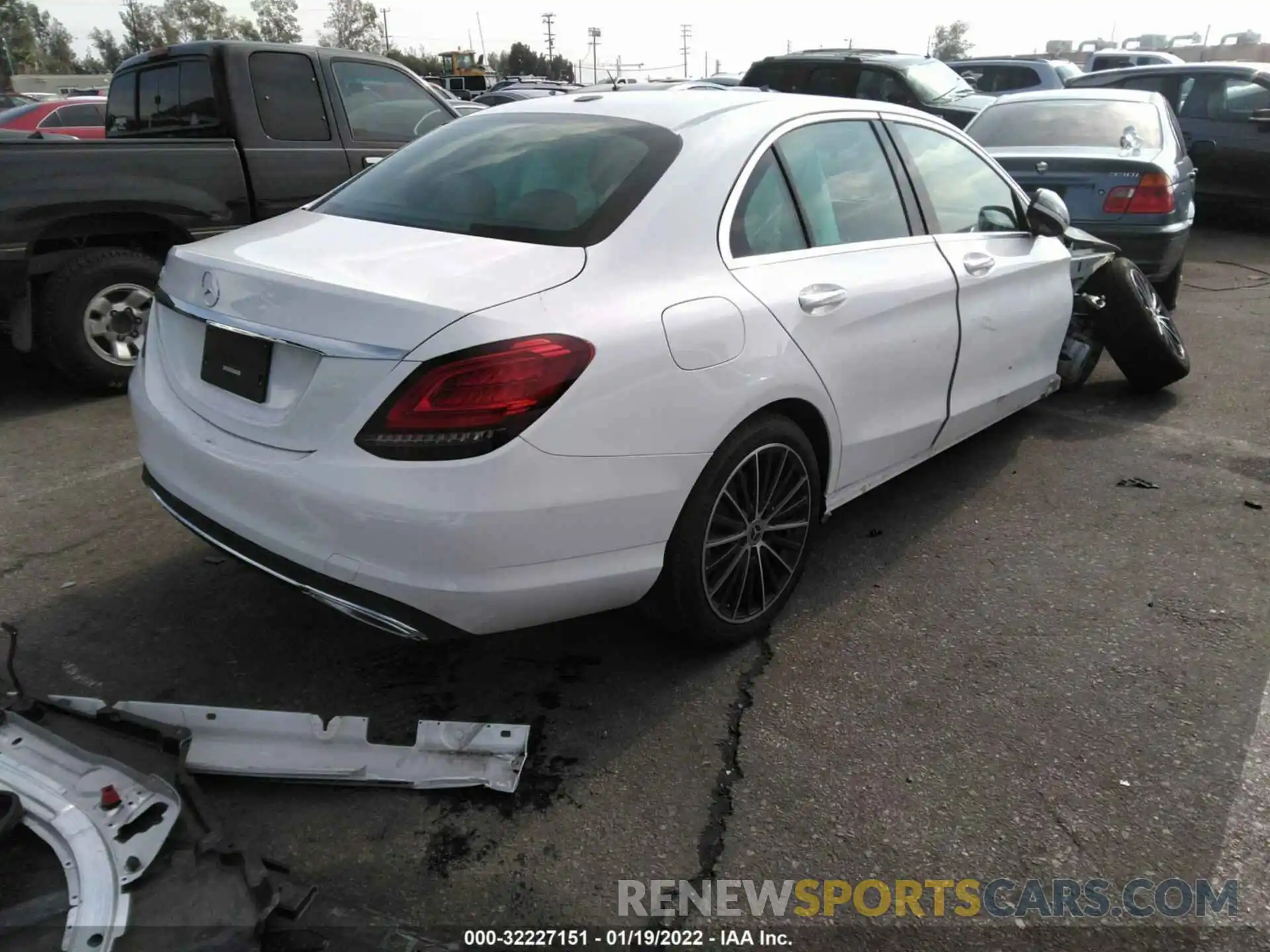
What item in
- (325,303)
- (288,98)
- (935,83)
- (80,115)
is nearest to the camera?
(325,303)

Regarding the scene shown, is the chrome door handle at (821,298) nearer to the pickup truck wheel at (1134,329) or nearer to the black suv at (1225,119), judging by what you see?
the pickup truck wheel at (1134,329)

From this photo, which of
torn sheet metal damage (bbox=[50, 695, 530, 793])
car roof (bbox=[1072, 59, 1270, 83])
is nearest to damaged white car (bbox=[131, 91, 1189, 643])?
torn sheet metal damage (bbox=[50, 695, 530, 793])

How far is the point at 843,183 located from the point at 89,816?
295 centimetres

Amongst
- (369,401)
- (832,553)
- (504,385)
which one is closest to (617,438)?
(504,385)

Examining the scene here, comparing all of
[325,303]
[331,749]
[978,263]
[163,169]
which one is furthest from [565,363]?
[163,169]

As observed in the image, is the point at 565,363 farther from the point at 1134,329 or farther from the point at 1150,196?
the point at 1150,196

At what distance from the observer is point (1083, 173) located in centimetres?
663

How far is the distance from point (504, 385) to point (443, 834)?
1.10 metres

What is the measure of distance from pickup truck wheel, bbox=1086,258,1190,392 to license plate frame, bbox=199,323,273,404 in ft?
14.9

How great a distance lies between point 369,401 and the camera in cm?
224

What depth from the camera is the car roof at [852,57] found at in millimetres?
11383

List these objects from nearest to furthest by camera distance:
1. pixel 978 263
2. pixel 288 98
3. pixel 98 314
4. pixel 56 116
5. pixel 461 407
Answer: pixel 461 407 → pixel 978 263 → pixel 98 314 → pixel 288 98 → pixel 56 116

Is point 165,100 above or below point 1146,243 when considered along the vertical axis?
above

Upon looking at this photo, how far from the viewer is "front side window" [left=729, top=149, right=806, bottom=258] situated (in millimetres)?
2896
